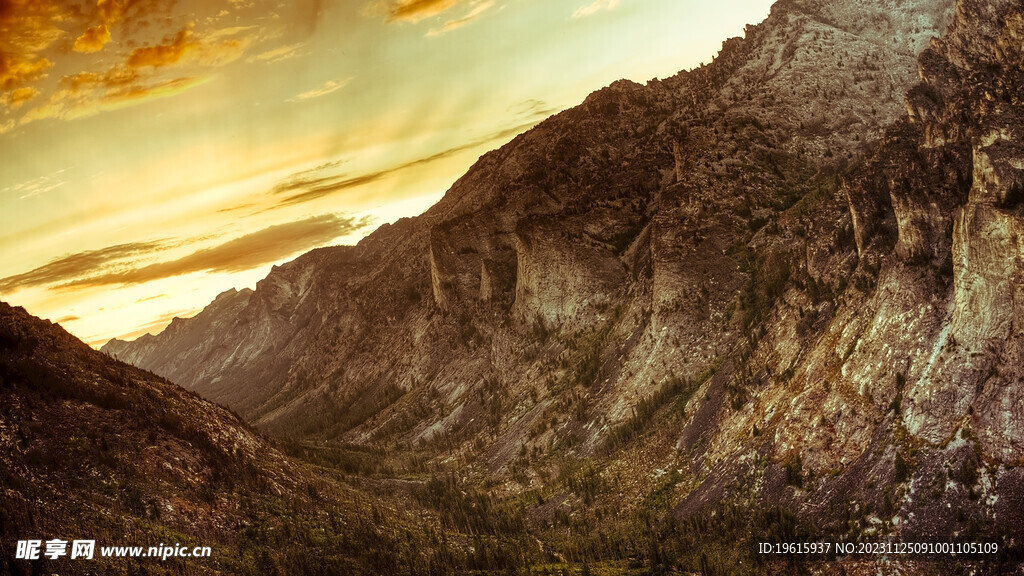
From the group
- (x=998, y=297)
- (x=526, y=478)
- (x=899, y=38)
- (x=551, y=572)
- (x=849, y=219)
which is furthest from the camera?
(x=899, y=38)

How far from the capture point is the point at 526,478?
381ft

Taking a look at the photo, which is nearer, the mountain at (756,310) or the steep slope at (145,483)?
the mountain at (756,310)

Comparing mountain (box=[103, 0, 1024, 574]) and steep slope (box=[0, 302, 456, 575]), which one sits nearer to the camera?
mountain (box=[103, 0, 1024, 574])

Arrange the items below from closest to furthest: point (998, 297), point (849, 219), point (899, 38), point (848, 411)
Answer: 1. point (998, 297)
2. point (848, 411)
3. point (849, 219)
4. point (899, 38)

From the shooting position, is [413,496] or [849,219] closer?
[849,219]

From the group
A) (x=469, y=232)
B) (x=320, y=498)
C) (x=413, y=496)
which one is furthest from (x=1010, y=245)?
(x=469, y=232)

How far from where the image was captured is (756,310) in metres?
104

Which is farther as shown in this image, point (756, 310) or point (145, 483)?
point (756, 310)

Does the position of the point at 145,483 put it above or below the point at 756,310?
above

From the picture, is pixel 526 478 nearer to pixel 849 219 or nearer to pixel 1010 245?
pixel 849 219

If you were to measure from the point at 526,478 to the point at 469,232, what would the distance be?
Result: 80769 millimetres

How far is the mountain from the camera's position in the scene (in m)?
62.2

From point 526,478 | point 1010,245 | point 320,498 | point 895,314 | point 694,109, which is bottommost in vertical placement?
point 526,478

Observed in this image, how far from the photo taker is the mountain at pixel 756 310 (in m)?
62.2
